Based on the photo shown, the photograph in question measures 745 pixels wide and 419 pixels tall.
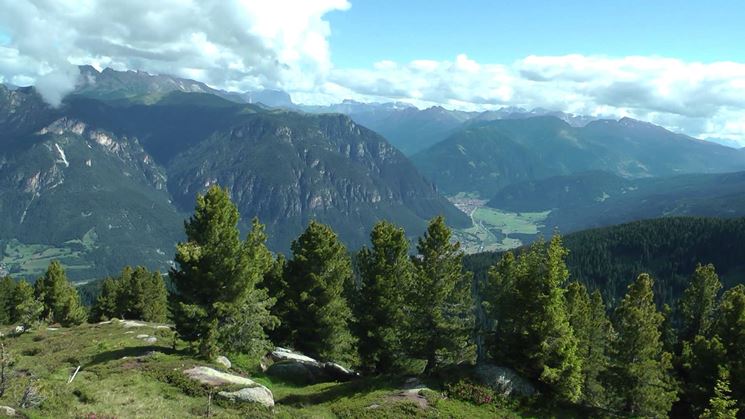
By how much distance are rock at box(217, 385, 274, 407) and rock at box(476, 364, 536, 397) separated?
53.4 ft

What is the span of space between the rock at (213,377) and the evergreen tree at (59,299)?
68.3 meters

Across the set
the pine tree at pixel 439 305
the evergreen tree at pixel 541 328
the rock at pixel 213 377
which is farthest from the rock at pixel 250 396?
the evergreen tree at pixel 541 328

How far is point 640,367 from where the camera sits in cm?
4600

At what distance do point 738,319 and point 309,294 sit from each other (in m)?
43.4

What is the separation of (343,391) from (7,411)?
22.7m

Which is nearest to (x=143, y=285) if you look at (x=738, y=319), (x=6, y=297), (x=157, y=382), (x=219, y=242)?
(x=6, y=297)

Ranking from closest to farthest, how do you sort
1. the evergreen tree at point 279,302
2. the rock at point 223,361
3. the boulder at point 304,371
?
1. the rock at point 223,361
2. the boulder at point 304,371
3. the evergreen tree at point 279,302

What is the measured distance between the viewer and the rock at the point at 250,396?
32938 mm

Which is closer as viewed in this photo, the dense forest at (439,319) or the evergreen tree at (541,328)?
the evergreen tree at (541,328)

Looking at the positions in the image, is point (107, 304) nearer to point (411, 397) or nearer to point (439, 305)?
point (439, 305)

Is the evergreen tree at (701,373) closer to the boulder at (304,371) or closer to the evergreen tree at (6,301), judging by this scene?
the boulder at (304,371)

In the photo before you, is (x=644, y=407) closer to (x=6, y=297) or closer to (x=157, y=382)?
(x=157, y=382)

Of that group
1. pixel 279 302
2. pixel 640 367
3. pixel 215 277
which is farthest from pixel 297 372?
pixel 640 367

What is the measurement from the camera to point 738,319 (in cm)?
4994
